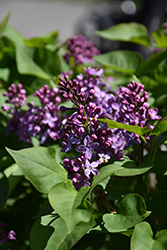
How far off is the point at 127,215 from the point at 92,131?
21 cm

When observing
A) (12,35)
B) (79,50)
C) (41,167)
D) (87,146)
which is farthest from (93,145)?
(12,35)

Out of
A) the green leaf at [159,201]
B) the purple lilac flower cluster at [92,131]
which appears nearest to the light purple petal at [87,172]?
the purple lilac flower cluster at [92,131]

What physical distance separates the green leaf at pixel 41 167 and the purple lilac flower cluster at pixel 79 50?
0.69 m

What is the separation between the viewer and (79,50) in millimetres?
1386

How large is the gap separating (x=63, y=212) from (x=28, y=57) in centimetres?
73

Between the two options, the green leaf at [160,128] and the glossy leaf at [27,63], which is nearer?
the green leaf at [160,128]

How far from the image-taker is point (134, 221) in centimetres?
73

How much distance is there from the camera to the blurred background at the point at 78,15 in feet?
18.5

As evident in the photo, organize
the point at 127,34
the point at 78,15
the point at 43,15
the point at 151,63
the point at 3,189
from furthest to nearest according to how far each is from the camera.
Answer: the point at 78,15, the point at 43,15, the point at 127,34, the point at 151,63, the point at 3,189

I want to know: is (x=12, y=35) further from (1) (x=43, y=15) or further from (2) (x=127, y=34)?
(1) (x=43, y=15)

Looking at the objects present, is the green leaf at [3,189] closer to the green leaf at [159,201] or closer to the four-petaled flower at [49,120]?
the four-petaled flower at [49,120]

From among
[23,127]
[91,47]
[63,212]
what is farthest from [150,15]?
[63,212]

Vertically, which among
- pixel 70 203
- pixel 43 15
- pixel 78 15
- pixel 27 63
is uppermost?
pixel 27 63

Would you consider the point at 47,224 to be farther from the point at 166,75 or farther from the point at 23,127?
the point at 166,75
